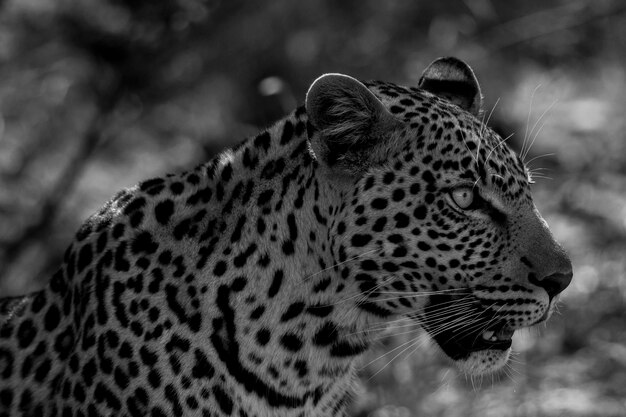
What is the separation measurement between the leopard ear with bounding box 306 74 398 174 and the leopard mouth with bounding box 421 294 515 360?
0.75m

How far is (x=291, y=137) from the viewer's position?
5168 mm

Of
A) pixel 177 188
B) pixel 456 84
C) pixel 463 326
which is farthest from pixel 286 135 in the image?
pixel 463 326

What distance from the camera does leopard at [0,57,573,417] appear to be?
4934 millimetres

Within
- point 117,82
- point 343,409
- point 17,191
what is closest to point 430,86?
point 343,409

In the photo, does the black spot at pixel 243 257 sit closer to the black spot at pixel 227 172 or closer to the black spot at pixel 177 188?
the black spot at pixel 227 172

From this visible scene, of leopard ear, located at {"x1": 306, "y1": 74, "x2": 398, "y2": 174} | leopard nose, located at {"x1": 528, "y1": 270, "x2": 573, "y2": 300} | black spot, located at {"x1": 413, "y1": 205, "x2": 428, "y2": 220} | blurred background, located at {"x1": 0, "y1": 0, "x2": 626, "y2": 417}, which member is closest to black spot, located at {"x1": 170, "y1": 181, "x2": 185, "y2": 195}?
leopard ear, located at {"x1": 306, "y1": 74, "x2": 398, "y2": 174}

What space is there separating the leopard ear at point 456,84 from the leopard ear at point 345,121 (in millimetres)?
861

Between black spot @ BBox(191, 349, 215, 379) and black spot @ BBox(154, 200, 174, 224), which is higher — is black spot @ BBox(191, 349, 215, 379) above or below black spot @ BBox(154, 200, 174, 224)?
below

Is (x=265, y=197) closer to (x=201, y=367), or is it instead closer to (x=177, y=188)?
(x=177, y=188)

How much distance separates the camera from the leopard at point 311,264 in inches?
194

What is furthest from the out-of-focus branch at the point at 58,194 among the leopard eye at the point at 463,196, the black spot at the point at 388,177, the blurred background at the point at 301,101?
the leopard eye at the point at 463,196

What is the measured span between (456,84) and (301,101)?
73.5 inches

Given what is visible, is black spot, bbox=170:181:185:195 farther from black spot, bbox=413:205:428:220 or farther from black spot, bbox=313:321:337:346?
black spot, bbox=413:205:428:220

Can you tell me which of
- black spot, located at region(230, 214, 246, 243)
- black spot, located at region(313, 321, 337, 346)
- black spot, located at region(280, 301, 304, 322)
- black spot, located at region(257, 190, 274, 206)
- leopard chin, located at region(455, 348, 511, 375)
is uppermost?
black spot, located at region(257, 190, 274, 206)
